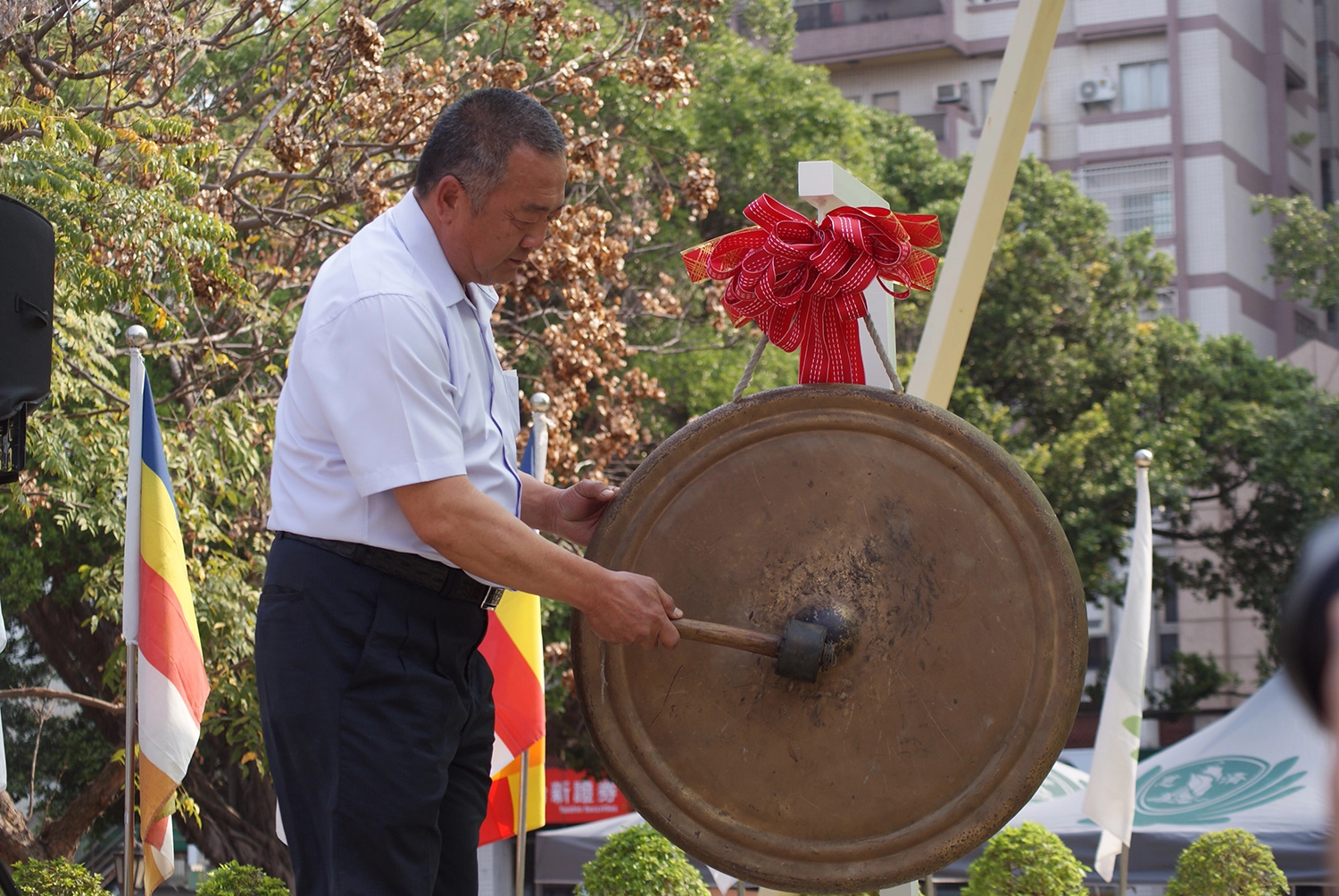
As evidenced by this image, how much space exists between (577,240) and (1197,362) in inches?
516

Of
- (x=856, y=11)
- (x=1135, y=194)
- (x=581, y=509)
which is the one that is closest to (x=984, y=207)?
(x=581, y=509)

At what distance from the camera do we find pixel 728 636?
2.65 metres

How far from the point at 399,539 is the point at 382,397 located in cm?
26

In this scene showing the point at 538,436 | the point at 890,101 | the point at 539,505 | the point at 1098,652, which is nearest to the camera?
the point at 539,505

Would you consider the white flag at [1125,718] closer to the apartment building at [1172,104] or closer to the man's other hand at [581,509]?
the man's other hand at [581,509]

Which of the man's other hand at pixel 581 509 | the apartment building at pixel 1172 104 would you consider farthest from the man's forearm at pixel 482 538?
the apartment building at pixel 1172 104

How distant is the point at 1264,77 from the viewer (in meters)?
28.5

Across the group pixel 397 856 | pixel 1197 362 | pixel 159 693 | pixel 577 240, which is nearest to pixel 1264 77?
pixel 1197 362

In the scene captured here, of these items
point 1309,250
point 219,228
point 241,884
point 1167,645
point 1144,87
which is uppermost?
point 1144,87

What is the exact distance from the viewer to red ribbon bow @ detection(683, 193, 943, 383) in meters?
2.91

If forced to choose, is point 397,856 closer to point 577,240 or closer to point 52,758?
point 577,240

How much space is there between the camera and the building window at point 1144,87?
27.7 m

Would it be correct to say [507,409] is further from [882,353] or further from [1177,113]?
[1177,113]

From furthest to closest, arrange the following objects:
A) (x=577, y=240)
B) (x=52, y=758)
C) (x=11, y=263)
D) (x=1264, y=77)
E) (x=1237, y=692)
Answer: (x=1264, y=77) → (x=1237, y=692) → (x=52, y=758) → (x=577, y=240) → (x=11, y=263)
